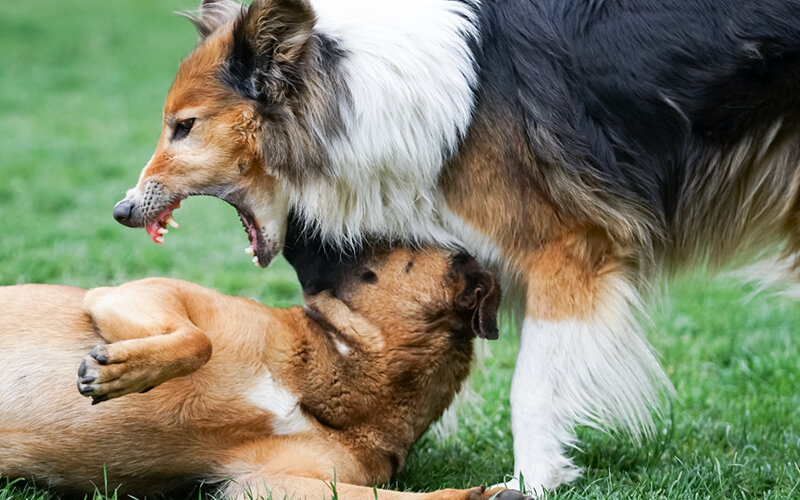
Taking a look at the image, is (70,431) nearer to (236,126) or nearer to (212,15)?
(236,126)

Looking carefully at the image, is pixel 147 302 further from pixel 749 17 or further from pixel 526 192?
pixel 749 17

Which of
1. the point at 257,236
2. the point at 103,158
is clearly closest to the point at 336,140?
the point at 257,236

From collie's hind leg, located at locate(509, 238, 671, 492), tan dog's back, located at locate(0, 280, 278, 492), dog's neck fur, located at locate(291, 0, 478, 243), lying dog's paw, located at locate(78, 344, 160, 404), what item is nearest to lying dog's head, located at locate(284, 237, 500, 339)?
dog's neck fur, located at locate(291, 0, 478, 243)

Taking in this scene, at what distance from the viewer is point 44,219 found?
7.70 metres

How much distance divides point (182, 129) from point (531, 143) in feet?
4.73

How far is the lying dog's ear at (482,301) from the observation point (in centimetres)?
348

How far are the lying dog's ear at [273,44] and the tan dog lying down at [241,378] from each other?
810 mm

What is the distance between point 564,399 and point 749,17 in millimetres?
1653

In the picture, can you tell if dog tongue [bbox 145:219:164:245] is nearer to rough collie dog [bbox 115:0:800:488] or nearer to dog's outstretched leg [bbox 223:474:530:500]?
rough collie dog [bbox 115:0:800:488]

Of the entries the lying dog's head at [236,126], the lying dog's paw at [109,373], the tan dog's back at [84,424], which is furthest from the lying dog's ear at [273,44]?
the lying dog's paw at [109,373]

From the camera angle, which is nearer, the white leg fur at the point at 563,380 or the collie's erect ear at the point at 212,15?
the white leg fur at the point at 563,380

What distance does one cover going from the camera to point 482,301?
11.4ft

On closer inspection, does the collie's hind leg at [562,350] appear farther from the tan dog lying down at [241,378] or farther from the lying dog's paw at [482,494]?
the lying dog's paw at [482,494]

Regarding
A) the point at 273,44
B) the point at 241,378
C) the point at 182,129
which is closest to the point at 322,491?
the point at 241,378
